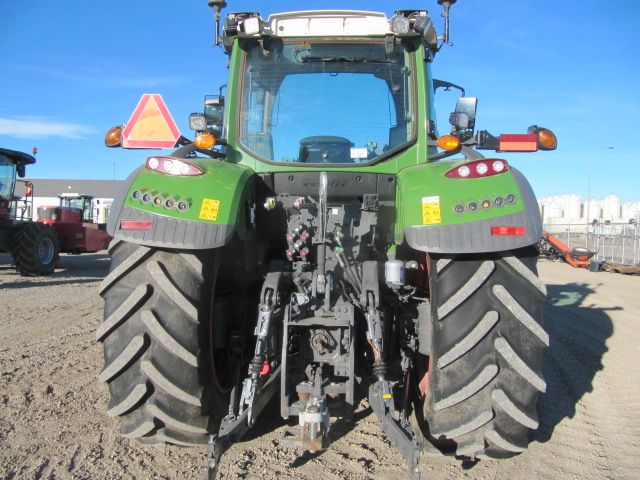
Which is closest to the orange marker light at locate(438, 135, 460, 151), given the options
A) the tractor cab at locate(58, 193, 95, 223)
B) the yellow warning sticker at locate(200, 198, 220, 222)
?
the yellow warning sticker at locate(200, 198, 220, 222)

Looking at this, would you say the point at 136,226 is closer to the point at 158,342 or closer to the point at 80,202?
the point at 158,342

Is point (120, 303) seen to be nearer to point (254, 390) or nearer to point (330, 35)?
point (254, 390)

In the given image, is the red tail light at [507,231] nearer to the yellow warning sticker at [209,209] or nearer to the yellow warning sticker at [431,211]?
the yellow warning sticker at [431,211]

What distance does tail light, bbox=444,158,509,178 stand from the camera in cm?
273

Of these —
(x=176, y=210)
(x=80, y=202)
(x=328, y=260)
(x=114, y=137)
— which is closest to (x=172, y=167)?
(x=176, y=210)

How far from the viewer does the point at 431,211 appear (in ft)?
8.69

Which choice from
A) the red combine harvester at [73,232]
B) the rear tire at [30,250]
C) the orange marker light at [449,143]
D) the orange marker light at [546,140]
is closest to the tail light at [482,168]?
the orange marker light at [449,143]

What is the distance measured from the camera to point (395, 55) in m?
3.57

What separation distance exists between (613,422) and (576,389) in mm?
709

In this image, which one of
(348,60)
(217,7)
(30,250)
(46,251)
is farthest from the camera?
(46,251)

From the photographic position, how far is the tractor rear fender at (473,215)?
8.33 feet

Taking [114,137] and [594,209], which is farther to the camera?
[594,209]

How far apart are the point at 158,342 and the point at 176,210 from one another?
67 cm

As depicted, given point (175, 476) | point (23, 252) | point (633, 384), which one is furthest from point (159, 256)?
point (23, 252)
